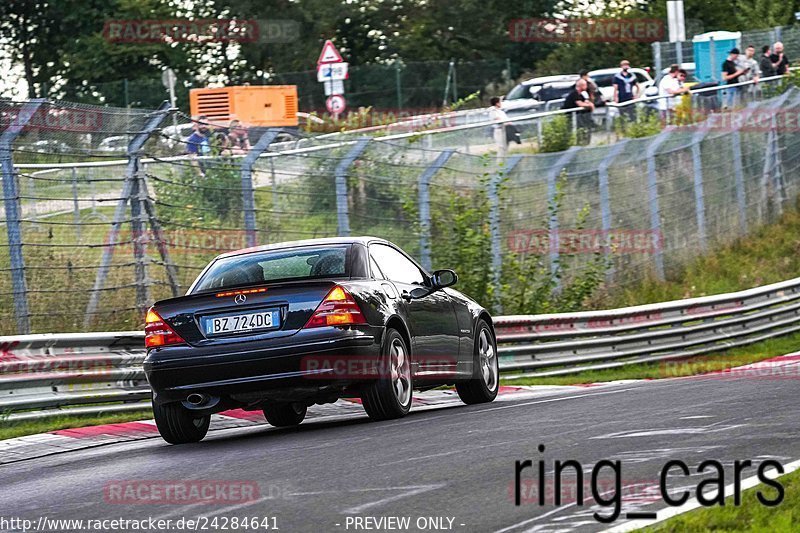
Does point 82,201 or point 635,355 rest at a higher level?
point 82,201

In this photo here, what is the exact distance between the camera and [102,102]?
5403cm

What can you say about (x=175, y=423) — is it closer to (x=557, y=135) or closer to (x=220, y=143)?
(x=220, y=143)

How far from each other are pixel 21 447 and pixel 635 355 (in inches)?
402

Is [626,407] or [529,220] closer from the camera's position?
[626,407]

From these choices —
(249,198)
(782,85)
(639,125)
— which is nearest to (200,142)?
(249,198)

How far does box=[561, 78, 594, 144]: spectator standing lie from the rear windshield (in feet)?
53.2

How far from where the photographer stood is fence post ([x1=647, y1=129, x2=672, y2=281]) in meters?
24.5

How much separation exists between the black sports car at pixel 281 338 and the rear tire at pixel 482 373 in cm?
161

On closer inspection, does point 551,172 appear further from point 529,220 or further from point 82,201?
point 82,201

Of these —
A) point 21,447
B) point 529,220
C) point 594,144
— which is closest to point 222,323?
point 21,447

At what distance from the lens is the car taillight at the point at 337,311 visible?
10906 mm

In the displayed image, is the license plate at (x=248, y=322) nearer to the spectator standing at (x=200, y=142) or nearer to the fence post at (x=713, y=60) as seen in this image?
the spectator standing at (x=200, y=142)

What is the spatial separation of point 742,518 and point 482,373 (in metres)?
7.07

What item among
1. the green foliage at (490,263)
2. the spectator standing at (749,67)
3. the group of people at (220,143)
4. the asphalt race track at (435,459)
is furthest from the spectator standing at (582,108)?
the asphalt race track at (435,459)
